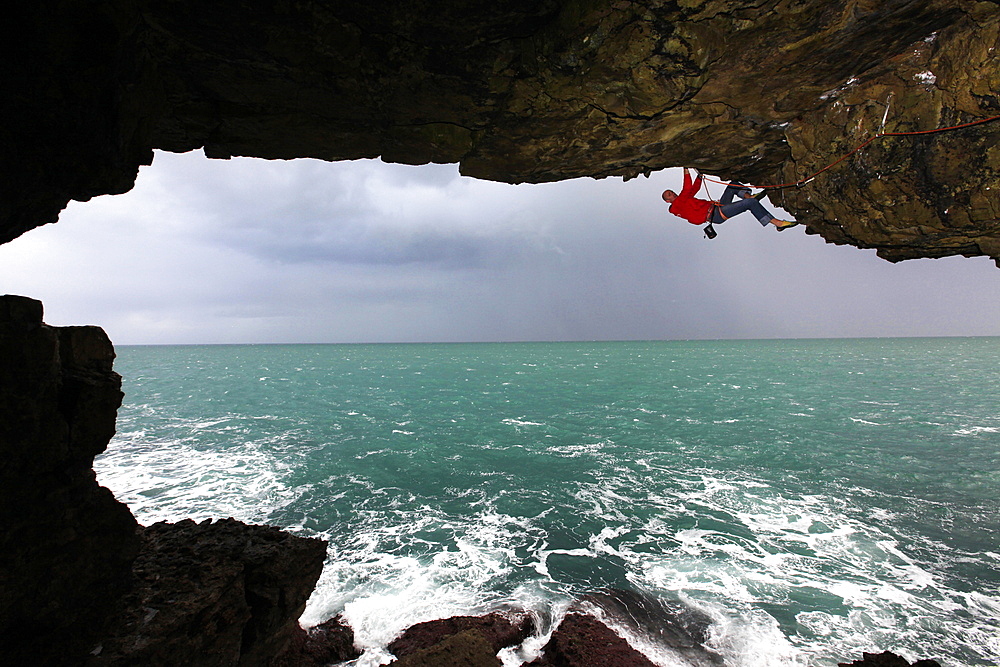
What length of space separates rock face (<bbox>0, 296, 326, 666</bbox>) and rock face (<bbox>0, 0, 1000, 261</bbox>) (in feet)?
7.19

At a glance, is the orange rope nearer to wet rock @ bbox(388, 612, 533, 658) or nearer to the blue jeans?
the blue jeans

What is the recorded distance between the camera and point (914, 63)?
19.5 ft

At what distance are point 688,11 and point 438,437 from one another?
20437 mm

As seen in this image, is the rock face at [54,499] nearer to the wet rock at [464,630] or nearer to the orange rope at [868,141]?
the wet rock at [464,630]

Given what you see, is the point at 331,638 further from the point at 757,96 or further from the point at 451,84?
the point at 757,96

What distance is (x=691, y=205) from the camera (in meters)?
10.6

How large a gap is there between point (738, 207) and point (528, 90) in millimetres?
6512

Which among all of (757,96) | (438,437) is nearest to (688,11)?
(757,96)

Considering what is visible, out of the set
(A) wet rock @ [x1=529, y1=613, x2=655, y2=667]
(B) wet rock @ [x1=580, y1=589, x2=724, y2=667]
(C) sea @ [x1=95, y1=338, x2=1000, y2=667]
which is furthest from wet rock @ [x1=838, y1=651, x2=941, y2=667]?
(A) wet rock @ [x1=529, y1=613, x2=655, y2=667]

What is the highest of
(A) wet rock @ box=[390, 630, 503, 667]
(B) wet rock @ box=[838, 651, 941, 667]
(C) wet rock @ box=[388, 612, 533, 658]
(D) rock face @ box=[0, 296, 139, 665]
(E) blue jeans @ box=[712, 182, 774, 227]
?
(E) blue jeans @ box=[712, 182, 774, 227]

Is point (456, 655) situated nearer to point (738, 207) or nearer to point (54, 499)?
point (54, 499)

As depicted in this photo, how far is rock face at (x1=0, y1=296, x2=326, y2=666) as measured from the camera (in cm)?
342

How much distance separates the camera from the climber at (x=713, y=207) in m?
9.58

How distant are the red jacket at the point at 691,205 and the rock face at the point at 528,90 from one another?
1.96 meters
